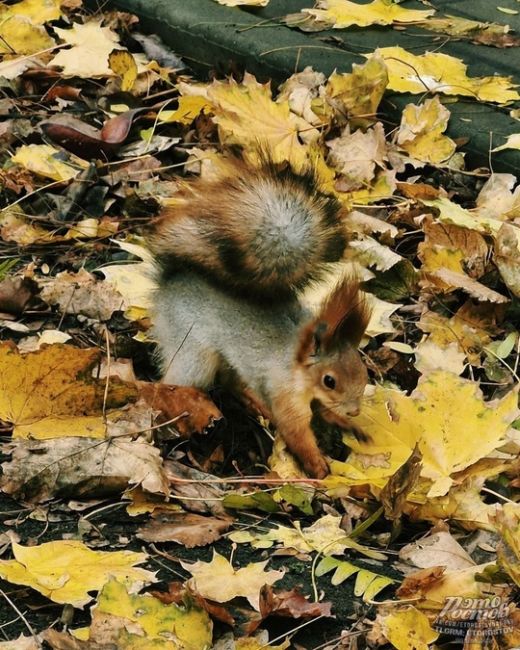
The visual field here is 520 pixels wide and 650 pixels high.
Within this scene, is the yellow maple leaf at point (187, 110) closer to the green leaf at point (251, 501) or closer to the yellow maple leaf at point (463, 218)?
the yellow maple leaf at point (463, 218)

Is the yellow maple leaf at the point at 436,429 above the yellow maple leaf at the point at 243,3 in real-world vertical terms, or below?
below

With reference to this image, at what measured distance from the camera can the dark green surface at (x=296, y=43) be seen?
3.44 meters

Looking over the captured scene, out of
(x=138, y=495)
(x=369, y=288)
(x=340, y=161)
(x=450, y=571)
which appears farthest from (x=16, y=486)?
(x=340, y=161)

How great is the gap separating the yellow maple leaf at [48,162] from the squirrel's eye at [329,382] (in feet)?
3.85

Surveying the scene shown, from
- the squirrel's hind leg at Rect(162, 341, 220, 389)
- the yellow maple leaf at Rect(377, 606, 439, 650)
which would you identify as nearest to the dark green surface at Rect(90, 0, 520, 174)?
the squirrel's hind leg at Rect(162, 341, 220, 389)

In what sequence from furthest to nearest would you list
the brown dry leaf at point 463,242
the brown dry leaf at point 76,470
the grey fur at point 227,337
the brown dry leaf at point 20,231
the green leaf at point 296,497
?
the brown dry leaf at point 20,231 < the brown dry leaf at point 463,242 < the grey fur at point 227,337 < the green leaf at point 296,497 < the brown dry leaf at point 76,470

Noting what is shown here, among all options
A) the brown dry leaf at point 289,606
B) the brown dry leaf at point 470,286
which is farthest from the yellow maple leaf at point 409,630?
the brown dry leaf at point 470,286

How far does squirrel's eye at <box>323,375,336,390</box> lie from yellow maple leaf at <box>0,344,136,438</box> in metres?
0.52

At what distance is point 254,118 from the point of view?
327 centimetres

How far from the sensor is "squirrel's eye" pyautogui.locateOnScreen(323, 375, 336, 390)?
244 centimetres

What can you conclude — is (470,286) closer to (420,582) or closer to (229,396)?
(229,396)

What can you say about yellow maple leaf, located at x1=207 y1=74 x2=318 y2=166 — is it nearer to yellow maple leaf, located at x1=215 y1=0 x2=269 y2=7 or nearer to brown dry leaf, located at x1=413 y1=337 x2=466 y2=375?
yellow maple leaf, located at x1=215 y1=0 x2=269 y2=7

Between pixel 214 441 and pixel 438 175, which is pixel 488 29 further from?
pixel 214 441

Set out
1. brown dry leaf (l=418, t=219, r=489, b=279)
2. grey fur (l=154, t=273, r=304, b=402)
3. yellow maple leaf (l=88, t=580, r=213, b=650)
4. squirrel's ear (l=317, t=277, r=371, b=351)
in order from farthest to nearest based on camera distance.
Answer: brown dry leaf (l=418, t=219, r=489, b=279)
grey fur (l=154, t=273, r=304, b=402)
squirrel's ear (l=317, t=277, r=371, b=351)
yellow maple leaf (l=88, t=580, r=213, b=650)
